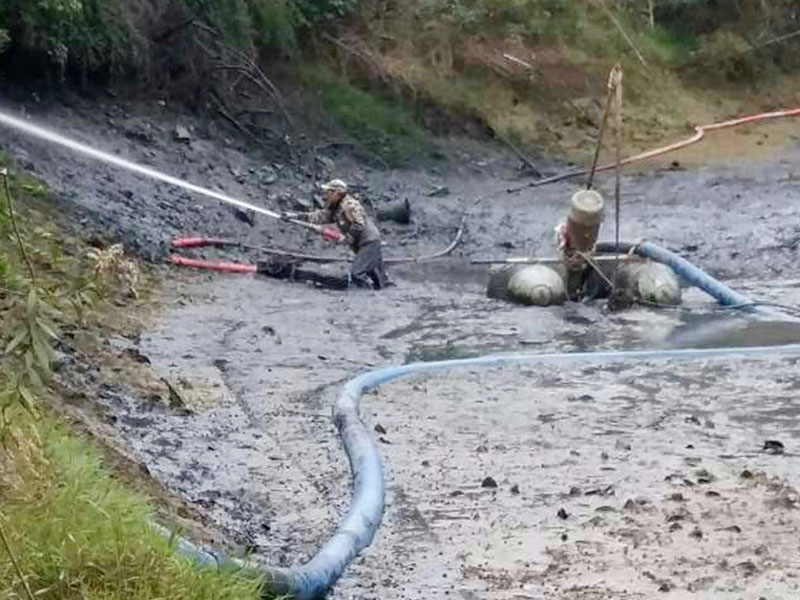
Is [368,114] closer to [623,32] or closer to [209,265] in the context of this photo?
[623,32]

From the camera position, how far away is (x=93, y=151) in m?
14.0

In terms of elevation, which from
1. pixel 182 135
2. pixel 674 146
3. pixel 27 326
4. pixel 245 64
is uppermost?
pixel 245 64

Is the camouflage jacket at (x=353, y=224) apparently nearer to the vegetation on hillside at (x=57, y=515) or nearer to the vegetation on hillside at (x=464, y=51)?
the vegetation on hillside at (x=464, y=51)

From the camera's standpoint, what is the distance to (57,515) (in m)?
4.26

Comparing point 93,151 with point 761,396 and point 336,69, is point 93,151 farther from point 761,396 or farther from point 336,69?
point 761,396

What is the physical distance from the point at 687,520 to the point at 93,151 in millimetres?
9319

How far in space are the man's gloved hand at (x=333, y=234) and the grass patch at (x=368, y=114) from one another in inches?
149

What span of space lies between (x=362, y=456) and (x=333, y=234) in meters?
7.67

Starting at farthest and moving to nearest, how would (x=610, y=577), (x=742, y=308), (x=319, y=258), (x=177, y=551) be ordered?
(x=319, y=258), (x=742, y=308), (x=610, y=577), (x=177, y=551)

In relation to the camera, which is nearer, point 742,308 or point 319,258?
point 742,308

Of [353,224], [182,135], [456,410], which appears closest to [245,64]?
[182,135]

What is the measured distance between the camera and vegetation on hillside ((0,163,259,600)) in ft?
12.7

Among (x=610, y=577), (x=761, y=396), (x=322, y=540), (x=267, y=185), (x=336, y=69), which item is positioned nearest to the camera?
(x=610, y=577)

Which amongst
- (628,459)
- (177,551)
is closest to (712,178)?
(628,459)
